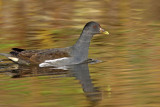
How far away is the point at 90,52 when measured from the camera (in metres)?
13.0

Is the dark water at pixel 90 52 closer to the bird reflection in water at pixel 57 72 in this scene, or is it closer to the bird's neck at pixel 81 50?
the bird reflection in water at pixel 57 72

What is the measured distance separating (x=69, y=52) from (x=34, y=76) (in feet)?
4.92

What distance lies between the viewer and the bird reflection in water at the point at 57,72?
9.58 meters

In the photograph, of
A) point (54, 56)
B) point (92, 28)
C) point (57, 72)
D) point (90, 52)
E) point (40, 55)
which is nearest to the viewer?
point (57, 72)

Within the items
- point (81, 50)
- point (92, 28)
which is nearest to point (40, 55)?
point (81, 50)

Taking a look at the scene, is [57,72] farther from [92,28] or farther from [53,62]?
[92,28]

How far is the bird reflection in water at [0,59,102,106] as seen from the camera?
958 centimetres

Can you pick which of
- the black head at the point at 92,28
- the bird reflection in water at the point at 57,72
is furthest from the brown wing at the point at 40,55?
the black head at the point at 92,28

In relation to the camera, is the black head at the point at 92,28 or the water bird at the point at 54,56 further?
the black head at the point at 92,28

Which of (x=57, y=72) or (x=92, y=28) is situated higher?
(x=92, y=28)

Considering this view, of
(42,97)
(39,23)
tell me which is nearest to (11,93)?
(42,97)

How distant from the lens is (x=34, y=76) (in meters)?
10.5

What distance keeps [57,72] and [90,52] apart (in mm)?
2229

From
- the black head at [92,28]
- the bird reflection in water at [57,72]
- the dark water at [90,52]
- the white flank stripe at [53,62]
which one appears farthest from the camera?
the black head at [92,28]
